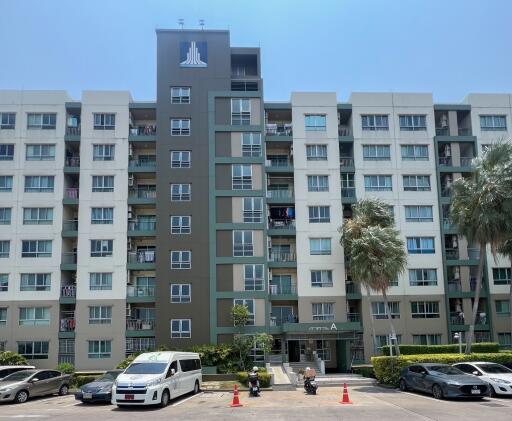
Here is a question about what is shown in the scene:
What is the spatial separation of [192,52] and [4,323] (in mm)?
27469

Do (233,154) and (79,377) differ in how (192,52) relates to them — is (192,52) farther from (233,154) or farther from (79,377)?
(79,377)

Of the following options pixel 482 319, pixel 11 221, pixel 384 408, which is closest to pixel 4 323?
pixel 11 221

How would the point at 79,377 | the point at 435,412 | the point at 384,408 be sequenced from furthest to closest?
1. the point at 79,377
2. the point at 384,408
3. the point at 435,412

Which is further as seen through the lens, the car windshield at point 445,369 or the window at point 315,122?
the window at point 315,122

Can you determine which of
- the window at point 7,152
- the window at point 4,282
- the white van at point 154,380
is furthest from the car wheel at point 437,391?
the window at point 7,152

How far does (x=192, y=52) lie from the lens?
166 feet

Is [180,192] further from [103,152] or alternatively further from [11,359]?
[11,359]

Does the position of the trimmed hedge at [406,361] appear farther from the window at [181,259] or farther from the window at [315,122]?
the window at [315,122]

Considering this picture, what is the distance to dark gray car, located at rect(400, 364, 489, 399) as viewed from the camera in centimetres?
2409

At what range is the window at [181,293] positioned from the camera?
150ft

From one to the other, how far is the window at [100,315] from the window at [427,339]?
24.6 m

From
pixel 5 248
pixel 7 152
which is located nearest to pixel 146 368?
pixel 5 248

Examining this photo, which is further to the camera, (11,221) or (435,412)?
(11,221)

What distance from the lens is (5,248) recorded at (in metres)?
47.0
